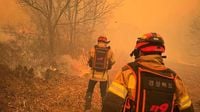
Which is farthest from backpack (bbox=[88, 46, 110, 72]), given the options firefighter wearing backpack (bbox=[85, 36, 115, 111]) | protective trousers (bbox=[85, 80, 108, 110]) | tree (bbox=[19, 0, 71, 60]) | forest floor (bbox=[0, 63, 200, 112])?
tree (bbox=[19, 0, 71, 60])

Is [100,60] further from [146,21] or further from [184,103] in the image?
[146,21]

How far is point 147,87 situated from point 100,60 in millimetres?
5178

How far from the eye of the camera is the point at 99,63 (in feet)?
28.0

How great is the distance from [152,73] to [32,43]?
13.9 meters

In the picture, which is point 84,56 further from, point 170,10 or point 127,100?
point 170,10

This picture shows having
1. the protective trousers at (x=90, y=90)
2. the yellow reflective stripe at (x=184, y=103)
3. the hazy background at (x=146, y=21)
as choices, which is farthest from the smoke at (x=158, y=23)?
the yellow reflective stripe at (x=184, y=103)

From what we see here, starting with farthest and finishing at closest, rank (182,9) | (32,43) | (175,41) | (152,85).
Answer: (182,9) < (175,41) < (32,43) < (152,85)

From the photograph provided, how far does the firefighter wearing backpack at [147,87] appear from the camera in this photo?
330 centimetres

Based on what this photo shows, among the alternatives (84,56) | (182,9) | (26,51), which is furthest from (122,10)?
(26,51)

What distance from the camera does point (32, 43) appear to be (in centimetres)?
1641

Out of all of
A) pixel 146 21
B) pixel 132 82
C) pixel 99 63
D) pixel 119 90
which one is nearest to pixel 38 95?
pixel 99 63

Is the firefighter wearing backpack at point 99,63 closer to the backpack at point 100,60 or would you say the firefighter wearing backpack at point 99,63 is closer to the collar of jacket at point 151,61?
the backpack at point 100,60

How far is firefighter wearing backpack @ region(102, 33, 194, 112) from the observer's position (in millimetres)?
3305

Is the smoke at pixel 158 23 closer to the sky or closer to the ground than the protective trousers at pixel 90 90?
closer to the sky
